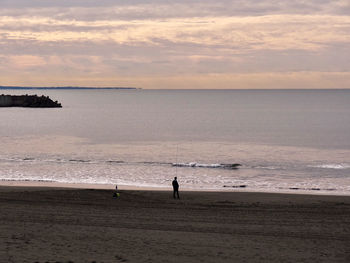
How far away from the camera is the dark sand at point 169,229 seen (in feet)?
46.7

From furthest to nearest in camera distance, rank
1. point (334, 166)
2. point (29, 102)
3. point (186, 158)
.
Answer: point (29, 102) → point (186, 158) → point (334, 166)

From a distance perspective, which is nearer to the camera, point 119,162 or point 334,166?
point 334,166

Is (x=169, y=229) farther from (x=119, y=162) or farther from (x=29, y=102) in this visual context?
(x=29, y=102)

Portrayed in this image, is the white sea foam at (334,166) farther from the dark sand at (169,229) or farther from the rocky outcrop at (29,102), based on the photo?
the rocky outcrop at (29,102)

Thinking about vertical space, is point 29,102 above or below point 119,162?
above

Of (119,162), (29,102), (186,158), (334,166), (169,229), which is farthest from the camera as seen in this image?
(29,102)

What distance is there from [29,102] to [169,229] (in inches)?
6460

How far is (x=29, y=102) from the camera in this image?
17300 cm

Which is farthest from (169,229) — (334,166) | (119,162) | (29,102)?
(29,102)

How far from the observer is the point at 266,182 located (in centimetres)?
3700

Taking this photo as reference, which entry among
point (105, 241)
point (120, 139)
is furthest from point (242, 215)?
point (120, 139)

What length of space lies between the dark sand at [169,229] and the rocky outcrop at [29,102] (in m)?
146

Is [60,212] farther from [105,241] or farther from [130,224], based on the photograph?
[105,241]

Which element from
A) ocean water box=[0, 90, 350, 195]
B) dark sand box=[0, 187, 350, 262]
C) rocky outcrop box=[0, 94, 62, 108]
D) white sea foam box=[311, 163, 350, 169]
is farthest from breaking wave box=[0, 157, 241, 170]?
rocky outcrop box=[0, 94, 62, 108]
